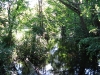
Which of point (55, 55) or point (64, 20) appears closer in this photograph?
point (55, 55)

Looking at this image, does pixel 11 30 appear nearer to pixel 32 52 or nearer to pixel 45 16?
pixel 32 52

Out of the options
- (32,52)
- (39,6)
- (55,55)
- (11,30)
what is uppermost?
(39,6)

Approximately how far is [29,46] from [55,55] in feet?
13.1

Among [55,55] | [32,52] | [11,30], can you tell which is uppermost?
[11,30]

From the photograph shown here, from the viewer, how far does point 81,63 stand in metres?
16.0

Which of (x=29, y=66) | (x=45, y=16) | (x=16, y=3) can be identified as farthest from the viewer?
(x=45, y=16)

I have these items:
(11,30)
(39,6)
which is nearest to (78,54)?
(11,30)

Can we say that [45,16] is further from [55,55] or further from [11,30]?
[11,30]

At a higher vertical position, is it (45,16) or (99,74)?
(45,16)

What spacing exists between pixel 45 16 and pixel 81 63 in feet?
32.4

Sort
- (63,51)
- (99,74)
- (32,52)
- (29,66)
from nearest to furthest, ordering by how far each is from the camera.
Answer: (99,74), (29,66), (32,52), (63,51)

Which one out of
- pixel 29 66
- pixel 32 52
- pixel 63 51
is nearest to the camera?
pixel 29 66

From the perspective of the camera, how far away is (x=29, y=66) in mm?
14352

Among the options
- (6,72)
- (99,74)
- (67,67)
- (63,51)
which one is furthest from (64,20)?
(6,72)
